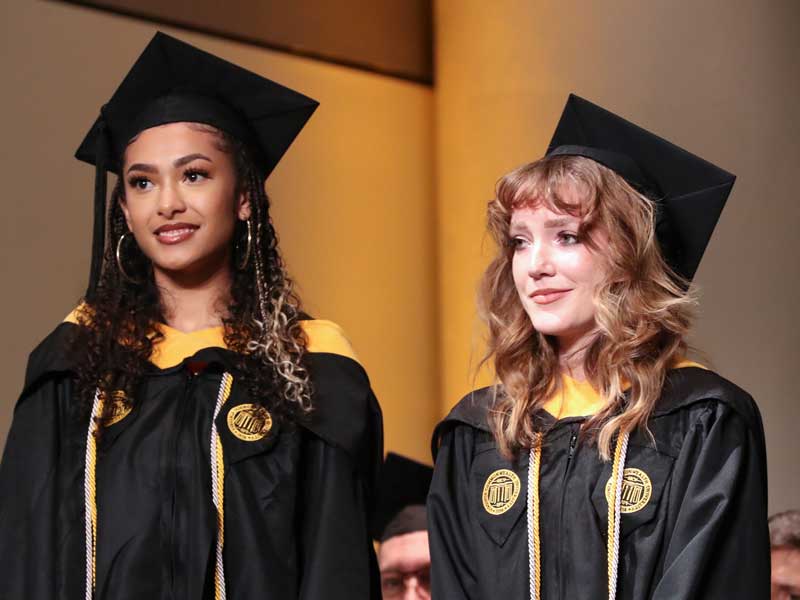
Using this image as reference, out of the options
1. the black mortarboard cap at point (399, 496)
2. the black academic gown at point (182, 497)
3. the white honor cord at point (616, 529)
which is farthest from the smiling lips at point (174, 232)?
the black mortarboard cap at point (399, 496)

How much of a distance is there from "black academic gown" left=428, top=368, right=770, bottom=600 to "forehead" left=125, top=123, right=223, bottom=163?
897 millimetres

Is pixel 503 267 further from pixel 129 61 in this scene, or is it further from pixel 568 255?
pixel 129 61

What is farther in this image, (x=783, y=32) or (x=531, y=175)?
(x=783, y=32)

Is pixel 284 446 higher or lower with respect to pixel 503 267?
lower

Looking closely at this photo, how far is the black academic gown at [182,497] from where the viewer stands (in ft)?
9.79

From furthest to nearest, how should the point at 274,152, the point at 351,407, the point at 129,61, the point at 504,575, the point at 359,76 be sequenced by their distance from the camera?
the point at 359,76 < the point at 129,61 < the point at 274,152 < the point at 351,407 < the point at 504,575

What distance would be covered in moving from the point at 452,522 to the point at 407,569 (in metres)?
1.82

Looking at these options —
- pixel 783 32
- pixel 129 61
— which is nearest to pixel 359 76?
pixel 129 61

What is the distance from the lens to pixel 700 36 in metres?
5.02

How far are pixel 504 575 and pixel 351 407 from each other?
0.52 meters

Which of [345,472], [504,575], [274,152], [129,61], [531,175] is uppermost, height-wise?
[129,61]

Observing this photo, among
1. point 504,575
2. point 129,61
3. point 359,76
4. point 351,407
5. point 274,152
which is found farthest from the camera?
point 359,76

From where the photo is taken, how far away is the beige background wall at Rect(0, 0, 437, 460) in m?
4.59

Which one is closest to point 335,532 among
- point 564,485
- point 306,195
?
point 564,485
